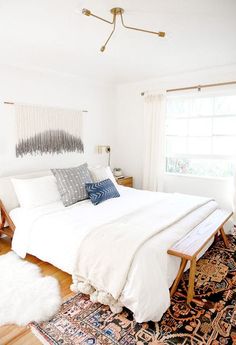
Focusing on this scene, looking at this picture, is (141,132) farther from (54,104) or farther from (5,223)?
(5,223)

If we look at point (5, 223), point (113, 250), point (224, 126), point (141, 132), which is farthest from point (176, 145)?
point (5, 223)

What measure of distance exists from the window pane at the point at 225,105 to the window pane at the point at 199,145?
44cm

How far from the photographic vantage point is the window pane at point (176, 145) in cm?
405

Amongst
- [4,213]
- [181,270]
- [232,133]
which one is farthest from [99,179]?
[232,133]

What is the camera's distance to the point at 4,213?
291 cm

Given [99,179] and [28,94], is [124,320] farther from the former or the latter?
[28,94]

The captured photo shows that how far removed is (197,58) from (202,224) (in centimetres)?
206

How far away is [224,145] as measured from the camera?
144 inches

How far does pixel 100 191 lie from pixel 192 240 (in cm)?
136

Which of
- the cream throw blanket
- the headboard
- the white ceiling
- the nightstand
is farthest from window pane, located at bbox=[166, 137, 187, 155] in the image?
the headboard

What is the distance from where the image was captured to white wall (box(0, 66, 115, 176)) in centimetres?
318

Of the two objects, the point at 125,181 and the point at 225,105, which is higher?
the point at 225,105

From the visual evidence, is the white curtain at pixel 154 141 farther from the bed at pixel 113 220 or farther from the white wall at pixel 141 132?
the bed at pixel 113 220

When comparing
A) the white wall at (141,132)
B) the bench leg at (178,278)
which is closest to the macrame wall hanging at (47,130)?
the white wall at (141,132)
